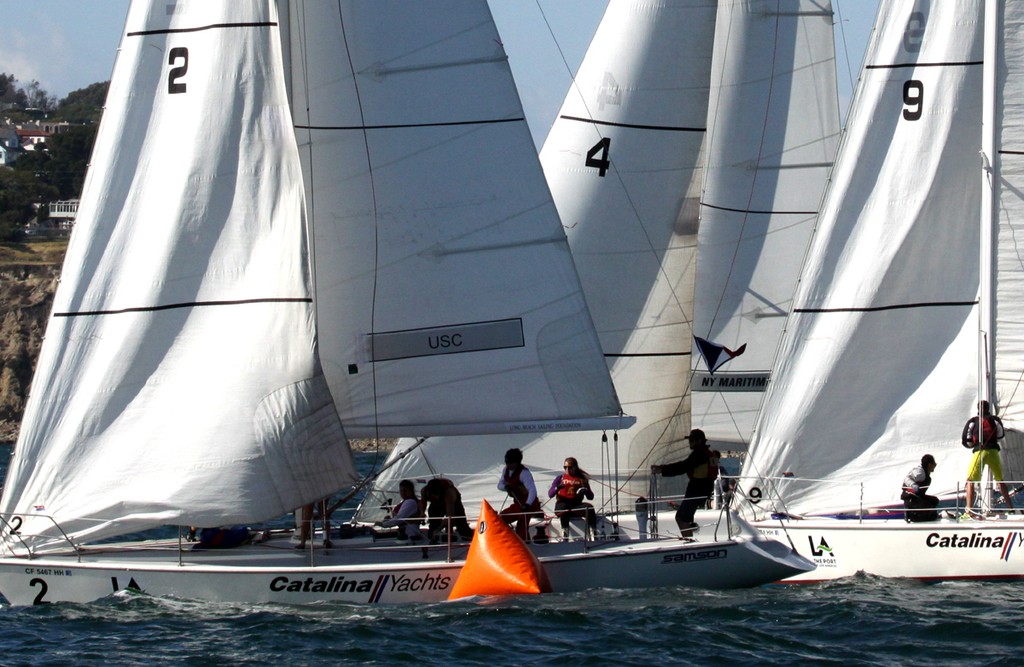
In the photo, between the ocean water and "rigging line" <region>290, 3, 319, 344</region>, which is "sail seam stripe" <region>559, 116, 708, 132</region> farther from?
the ocean water

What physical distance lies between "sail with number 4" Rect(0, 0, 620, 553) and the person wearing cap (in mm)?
3509

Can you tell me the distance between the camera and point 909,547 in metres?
16.8

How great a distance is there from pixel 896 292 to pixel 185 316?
7.41m

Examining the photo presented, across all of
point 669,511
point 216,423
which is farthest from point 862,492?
point 216,423

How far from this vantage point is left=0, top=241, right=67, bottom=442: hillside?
67.6 m

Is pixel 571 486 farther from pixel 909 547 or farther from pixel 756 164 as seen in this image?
pixel 756 164

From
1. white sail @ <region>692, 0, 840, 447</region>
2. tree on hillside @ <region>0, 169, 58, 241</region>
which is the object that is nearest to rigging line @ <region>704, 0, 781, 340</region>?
white sail @ <region>692, 0, 840, 447</region>

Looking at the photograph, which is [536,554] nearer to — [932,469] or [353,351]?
[353,351]

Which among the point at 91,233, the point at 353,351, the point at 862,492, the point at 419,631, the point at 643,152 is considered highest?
the point at 643,152

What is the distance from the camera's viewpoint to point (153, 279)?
594 inches

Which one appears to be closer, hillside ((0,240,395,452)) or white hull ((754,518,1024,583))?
white hull ((754,518,1024,583))

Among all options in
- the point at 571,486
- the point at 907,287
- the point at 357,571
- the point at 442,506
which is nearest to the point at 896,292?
the point at 907,287

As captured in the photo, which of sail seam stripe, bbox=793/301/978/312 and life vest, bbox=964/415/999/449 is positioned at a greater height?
sail seam stripe, bbox=793/301/978/312

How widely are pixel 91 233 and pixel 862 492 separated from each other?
8.10 metres
